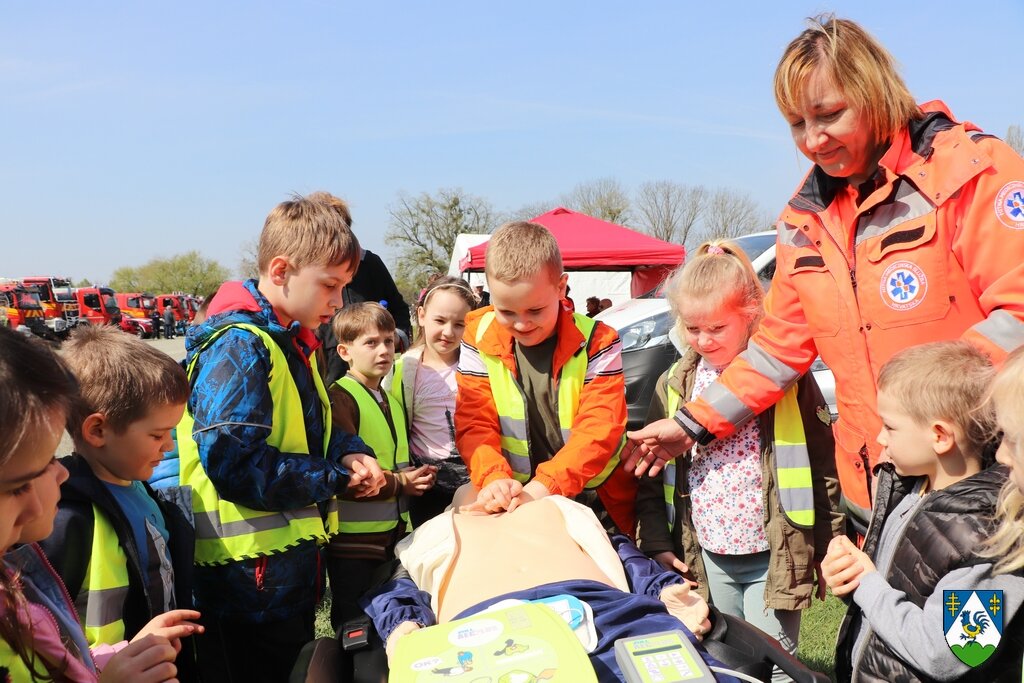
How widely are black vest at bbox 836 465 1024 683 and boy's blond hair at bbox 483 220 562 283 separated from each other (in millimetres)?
1363

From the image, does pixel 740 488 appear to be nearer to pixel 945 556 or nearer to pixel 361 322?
pixel 945 556

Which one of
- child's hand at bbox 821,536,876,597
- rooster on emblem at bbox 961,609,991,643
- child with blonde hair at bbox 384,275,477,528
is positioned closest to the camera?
rooster on emblem at bbox 961,609,991,643

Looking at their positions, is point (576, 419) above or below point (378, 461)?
above

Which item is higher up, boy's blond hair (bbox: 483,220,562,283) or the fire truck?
boy's blond hair (bbox: 483,220,562,283)

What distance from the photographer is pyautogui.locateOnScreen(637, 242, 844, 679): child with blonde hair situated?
2.55m

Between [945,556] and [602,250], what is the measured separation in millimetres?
11774

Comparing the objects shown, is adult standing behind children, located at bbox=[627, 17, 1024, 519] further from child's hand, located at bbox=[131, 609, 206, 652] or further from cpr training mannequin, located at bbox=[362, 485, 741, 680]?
child's hand, located at bbox=[131, 609, 206, 652]

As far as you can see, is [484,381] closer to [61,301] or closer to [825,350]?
[825,350]

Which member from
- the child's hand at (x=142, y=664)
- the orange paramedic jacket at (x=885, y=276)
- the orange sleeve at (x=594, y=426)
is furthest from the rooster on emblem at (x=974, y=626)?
the child's hand at (x=142, y=664)

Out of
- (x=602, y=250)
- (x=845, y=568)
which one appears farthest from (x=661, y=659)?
(x=602, y=250)

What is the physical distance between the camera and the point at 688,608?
2.04m

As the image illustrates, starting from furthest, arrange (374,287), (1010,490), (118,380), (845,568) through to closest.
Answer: (374,287) → (118,380) → (845,568) → (1010,490)

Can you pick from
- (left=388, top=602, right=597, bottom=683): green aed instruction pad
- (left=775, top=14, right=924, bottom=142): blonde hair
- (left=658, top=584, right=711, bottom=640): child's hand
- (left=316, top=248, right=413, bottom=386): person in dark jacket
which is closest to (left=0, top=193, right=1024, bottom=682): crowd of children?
(left=658, top=584, right=711, bottom=640): child's hand

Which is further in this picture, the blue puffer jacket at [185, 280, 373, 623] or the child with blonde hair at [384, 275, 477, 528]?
the child with blonde hair at [384, 275, 477, 528]
